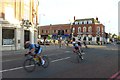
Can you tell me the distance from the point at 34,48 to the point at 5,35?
22743 mm

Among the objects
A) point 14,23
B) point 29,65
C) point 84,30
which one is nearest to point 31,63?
point 29,65

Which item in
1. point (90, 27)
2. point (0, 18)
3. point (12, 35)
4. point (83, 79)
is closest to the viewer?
point (83, 79)

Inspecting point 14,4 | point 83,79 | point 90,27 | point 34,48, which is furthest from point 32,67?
point 90,27

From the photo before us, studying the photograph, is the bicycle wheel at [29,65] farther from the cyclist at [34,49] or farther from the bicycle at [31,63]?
the cyclist at [34,49]

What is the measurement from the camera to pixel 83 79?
10.8 m

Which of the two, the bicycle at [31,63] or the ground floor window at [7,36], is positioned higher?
the ground floor window at [7,36]

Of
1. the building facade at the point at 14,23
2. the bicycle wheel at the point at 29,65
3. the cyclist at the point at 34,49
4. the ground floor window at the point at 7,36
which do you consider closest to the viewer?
the bicycle wheel at the point at 29,65

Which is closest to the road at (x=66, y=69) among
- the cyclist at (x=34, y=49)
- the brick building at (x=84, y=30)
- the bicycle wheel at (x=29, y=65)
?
the bicycle wheel at (x=29, y=65)

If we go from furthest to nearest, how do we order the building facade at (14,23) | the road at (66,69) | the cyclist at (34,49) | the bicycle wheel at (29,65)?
the building facade at (14,23), the cyclist at (34,49), the bicycle wheel at (29,65), the road at (66,69)

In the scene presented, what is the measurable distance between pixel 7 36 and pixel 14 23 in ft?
6.84

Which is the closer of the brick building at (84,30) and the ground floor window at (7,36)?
the ground floor window at (7,36)

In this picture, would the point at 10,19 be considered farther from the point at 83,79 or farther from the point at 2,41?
the point at 83,79

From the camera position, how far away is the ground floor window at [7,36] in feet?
118

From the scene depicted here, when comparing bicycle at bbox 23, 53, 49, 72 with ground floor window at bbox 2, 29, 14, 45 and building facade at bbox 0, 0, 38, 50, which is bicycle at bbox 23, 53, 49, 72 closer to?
building facade at bbox 0, 0, 38, 50
